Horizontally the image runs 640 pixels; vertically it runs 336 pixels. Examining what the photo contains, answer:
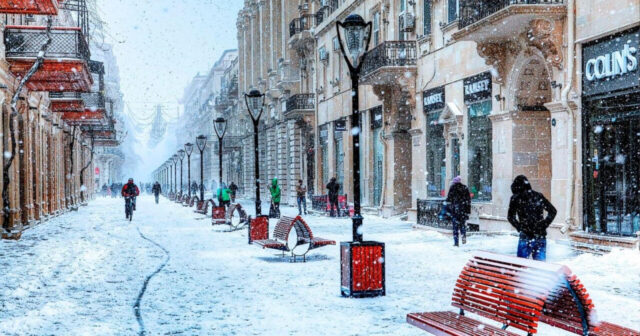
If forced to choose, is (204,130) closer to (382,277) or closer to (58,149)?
(58,149)

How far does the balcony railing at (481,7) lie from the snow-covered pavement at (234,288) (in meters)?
5.16

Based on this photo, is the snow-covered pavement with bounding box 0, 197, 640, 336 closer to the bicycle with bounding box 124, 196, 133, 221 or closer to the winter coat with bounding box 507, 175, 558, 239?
the winter coat with bounding box 507, 175, 558, 239

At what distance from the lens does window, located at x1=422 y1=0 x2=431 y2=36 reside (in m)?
24.7

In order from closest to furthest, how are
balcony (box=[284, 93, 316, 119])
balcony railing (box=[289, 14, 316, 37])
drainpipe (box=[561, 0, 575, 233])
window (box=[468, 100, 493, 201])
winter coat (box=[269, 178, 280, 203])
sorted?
drainpipe (box=[561, 0, 575, 233]), window (box=[468, 100, 493, 201]), winter coat (box=[269, 178, 280, 203]), balcony (box=[284, 93, 316, 119]), balcony railing (box=[289, 14, 316, 37])

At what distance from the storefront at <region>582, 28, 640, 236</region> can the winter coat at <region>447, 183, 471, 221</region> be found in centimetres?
244

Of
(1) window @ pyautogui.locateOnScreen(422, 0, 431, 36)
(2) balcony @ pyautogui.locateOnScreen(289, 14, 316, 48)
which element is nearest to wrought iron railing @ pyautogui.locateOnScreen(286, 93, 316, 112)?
(2) balcony @ pyautogui.locateOnScreen(289, 14, 316, 48)

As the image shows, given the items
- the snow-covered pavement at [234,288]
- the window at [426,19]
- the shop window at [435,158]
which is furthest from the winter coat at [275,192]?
the snow-covered pavement at [234,288]

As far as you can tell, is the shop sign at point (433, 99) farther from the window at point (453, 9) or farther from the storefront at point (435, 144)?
the window at point (453, 9)

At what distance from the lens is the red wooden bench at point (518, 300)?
5270 millimetres

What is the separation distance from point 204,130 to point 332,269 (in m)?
92.4

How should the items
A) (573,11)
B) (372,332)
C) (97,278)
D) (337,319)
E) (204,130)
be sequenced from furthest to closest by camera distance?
(204,130)
(573,11)
(97,278)
(337,319)
(372,332)

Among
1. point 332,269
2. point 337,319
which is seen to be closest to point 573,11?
point 332,269

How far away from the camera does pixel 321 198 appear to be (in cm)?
3275

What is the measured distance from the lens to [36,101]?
2875cm
